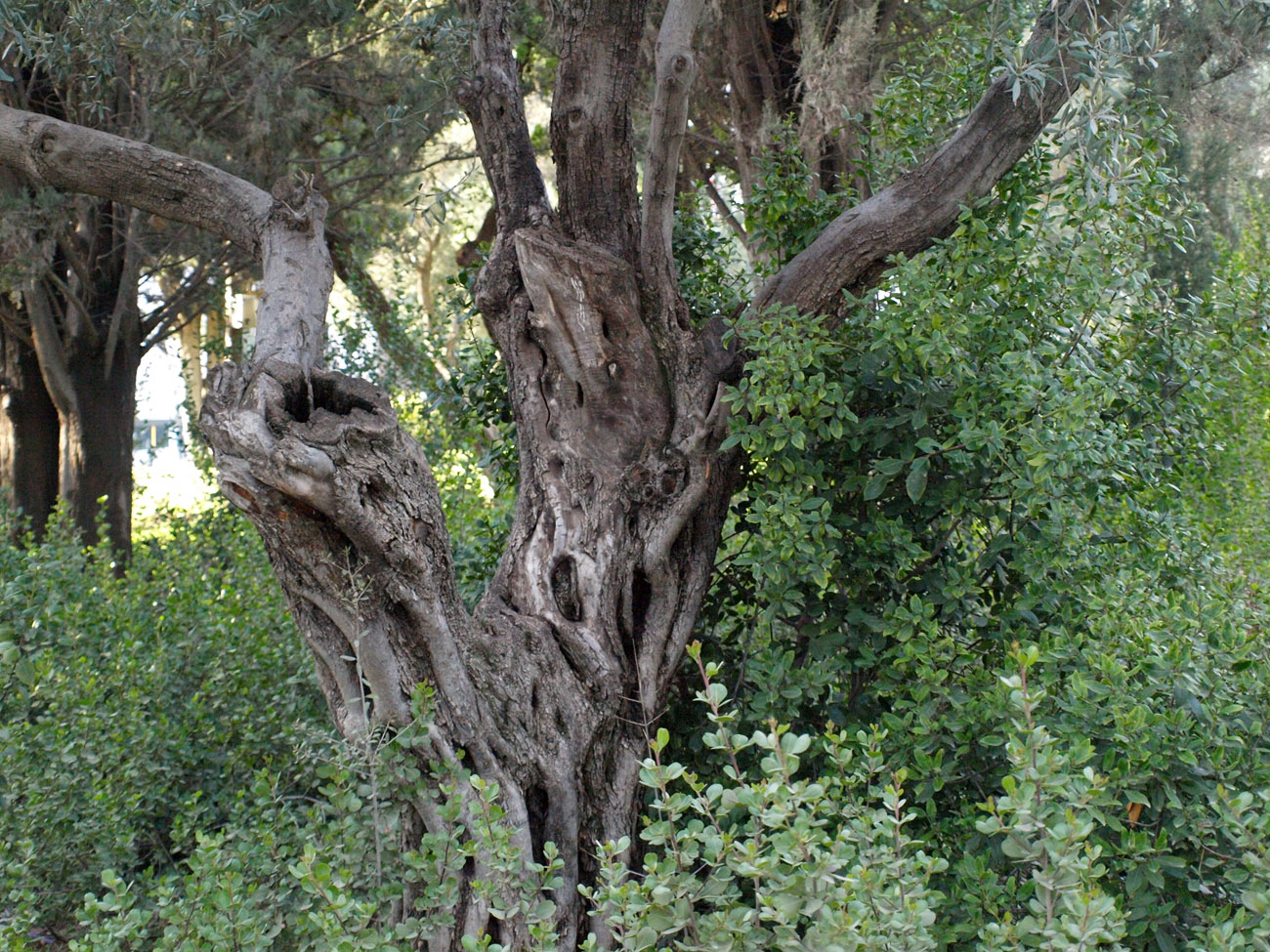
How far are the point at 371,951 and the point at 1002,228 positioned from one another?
338 cm

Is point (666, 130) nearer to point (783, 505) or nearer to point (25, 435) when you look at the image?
point (783, 505)

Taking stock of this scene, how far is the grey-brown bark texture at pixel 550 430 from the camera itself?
8.76 ft

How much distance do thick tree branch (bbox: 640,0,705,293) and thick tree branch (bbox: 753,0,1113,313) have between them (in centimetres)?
45

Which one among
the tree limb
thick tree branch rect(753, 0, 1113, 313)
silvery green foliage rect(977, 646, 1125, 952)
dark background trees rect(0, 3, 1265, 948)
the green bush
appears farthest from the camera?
the tree limb

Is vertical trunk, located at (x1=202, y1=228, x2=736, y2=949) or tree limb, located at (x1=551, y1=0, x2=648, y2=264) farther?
tree limb, located at (x1=551, y1=0, x2=648, y2=264)

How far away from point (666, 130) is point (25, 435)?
6591mm

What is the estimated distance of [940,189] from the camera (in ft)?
11.7

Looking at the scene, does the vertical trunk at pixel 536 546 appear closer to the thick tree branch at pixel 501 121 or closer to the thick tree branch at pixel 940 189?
the thick tree branch at pixel 501 121

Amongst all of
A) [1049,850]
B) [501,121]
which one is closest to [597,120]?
[501,121]

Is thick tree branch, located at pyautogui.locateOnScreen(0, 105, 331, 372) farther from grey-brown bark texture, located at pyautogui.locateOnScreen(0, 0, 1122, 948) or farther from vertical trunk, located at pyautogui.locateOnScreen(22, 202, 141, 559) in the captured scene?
vertical trunk, located at pyautogui.locateOnScreen(22, 202, 141, 559)

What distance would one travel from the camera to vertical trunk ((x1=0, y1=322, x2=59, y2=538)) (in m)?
8.02

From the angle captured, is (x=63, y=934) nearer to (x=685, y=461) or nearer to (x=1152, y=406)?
(x=685, y=461)

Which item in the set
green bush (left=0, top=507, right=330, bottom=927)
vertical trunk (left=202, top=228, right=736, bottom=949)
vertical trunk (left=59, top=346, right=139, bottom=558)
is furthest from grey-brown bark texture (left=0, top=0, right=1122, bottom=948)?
vertical trunk (left=59, top=346, right=139, bottom=558)

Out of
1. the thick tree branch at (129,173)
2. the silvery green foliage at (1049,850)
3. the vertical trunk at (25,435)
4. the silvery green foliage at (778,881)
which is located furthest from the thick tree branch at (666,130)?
the vertical trunk at (25,435)
